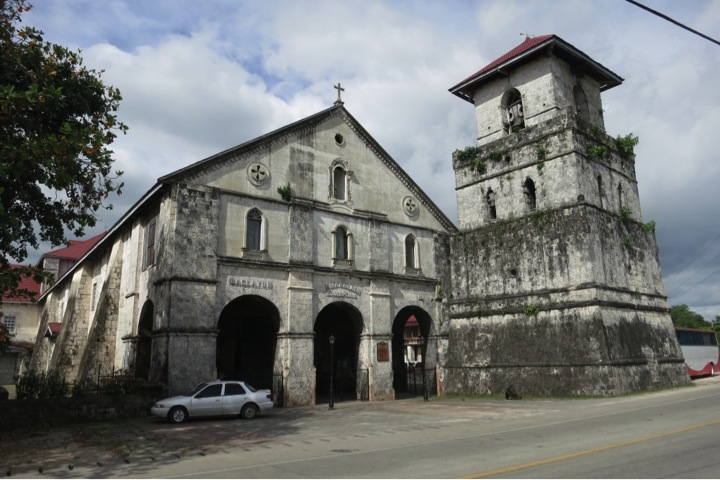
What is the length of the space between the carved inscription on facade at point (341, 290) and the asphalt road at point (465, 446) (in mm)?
7081

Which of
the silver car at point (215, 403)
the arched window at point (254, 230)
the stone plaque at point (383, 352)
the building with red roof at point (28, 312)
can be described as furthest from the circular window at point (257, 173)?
the building with red roof at point (28, 312)

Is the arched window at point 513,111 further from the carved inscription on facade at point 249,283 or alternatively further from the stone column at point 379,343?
the carved inscription on facade at point 249,283

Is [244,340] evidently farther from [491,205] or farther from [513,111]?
[513,111]

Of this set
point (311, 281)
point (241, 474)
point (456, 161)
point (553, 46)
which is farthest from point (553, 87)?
point (241, 474)

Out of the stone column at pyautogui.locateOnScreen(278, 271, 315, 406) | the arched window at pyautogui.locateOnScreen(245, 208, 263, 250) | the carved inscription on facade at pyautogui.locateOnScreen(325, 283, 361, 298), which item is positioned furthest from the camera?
the carved inscription on facade at pyautogui.locateOnScreen(325, 283, 361, 298)

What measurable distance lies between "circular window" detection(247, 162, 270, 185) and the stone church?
0.09m

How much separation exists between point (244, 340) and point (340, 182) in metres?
9.34

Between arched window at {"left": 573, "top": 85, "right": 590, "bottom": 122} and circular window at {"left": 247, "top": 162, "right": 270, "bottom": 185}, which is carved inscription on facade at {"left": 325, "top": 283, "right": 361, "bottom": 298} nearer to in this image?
circular window at {"left": 247, "top": 162, "right": 270, "bottom": 185}

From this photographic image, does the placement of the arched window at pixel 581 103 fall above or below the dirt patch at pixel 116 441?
above

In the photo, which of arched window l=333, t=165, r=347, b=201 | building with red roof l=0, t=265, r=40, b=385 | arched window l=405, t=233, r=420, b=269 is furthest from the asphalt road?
building with red roof l=0, t=265, r=40, b=385

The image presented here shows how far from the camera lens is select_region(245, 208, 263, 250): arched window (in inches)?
866

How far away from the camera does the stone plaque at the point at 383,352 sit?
24.4m

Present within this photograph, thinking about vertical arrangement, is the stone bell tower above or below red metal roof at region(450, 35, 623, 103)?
below

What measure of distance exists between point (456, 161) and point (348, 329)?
1103cm
